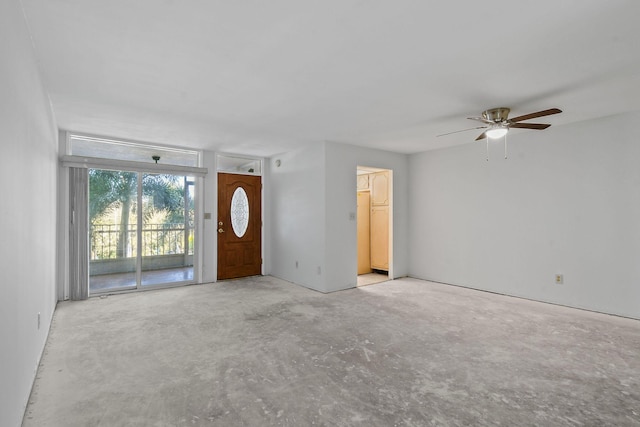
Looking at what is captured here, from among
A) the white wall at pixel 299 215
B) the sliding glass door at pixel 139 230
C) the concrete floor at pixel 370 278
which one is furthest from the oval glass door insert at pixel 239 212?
the concrete floor at pixel 370 278

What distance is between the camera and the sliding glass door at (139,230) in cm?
494

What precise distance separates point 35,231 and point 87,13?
167cm

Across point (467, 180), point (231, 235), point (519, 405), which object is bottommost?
point (519, 405)

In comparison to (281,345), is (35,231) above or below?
A: above

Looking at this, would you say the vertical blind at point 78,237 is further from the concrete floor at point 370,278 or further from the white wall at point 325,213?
the concrete floor at point 370,278

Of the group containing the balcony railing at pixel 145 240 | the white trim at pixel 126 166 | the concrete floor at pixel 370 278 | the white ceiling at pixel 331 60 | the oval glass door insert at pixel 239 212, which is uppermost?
the white ceiling at pixel 331 60

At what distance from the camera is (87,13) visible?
75.7 inches

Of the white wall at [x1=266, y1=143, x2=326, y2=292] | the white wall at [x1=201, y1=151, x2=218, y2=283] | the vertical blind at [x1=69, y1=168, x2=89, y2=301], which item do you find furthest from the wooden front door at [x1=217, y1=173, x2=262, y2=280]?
the vertical blind at [x1=69, y1=168, x2=89, y2=301]

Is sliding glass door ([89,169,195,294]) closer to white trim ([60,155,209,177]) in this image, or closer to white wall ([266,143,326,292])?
white trim ([60,155,209,177])

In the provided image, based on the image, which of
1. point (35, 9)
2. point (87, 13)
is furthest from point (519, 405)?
point (35, 9)

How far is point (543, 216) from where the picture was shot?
448 cm

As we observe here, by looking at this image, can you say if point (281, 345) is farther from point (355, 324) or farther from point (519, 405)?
point (519, 405)

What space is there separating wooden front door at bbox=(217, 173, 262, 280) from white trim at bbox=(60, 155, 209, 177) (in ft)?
2.17

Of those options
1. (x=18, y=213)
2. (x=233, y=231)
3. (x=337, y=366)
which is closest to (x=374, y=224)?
(x=233, y=231)
